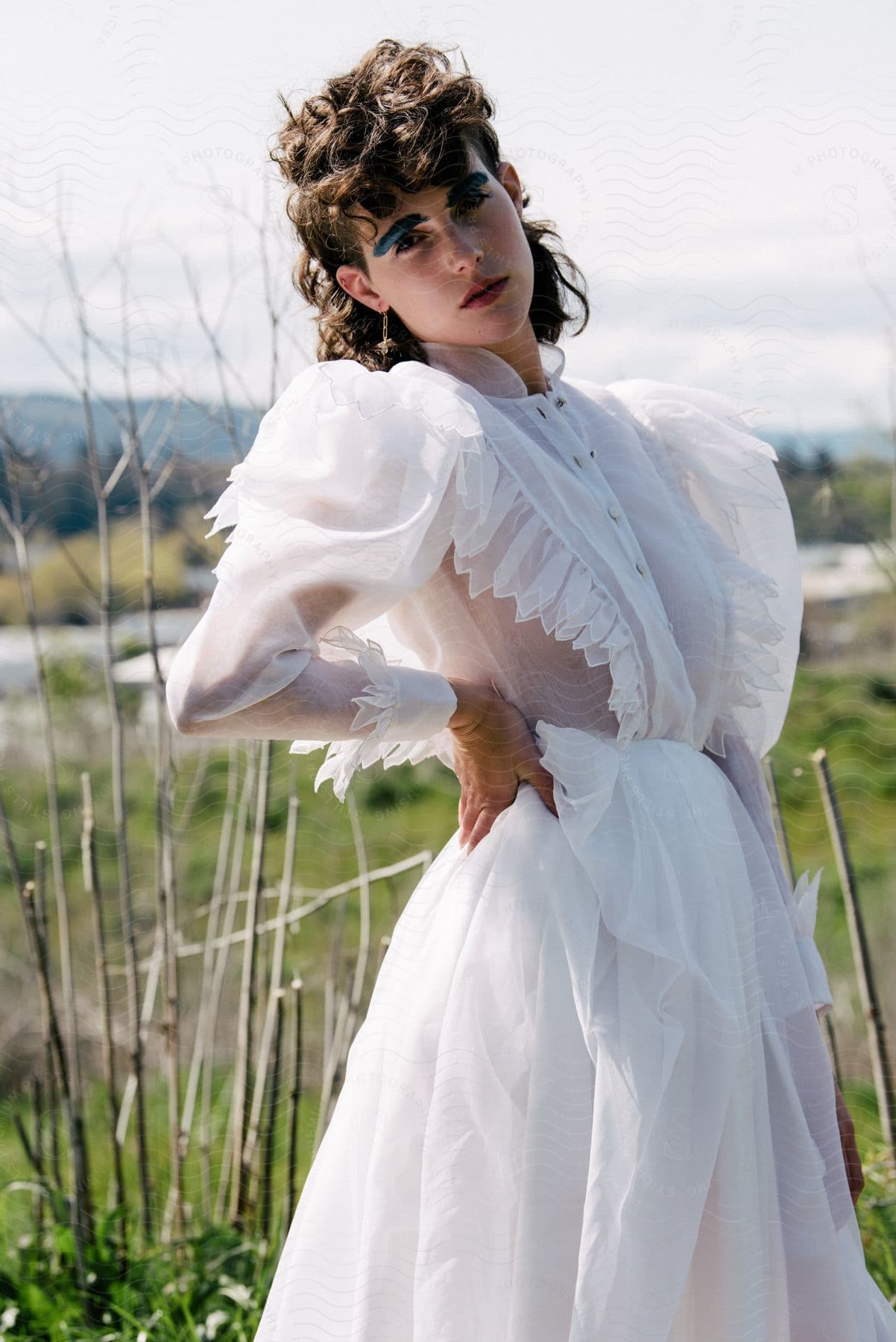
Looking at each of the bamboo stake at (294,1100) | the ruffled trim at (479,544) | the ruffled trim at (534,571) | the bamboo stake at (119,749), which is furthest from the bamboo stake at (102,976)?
the ruffled trim at (534,571)

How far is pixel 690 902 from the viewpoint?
110cm

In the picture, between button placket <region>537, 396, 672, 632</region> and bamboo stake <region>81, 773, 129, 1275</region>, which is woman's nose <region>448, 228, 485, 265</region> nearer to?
button placket <region>537, 396, 672, 632</region>

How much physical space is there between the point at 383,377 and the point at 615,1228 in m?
0.72

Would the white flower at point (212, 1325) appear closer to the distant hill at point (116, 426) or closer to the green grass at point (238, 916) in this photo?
the green grass at point (238, 916)

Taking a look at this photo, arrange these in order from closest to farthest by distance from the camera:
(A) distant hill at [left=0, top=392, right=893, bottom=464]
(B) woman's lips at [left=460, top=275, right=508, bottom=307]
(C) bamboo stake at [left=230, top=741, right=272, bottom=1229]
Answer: (B) woman's lips at [left=460, top=275, right=508, bottom=307], (A) distant hill at [left=0, top=392, right=893, bottom=464], (C) bamboo stake at [left=230, top=741, right=272, bottom=1229]

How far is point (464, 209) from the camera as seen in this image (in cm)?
112

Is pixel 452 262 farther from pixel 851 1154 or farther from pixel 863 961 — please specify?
pixel 863 961

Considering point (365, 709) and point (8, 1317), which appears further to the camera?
point (8, 1317)

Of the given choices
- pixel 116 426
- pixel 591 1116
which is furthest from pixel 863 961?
pixel 116 426

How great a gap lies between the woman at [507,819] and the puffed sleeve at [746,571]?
2cm

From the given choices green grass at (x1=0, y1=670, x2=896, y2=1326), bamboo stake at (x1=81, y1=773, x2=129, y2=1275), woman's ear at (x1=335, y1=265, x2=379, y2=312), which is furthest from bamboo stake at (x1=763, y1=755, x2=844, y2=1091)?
bamboo stake at (x1=81, y1=773, x2=129, y2=1275)

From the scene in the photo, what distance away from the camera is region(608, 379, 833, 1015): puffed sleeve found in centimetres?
125

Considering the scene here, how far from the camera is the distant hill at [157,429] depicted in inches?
65.7

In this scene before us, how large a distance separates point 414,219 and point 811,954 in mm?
778
